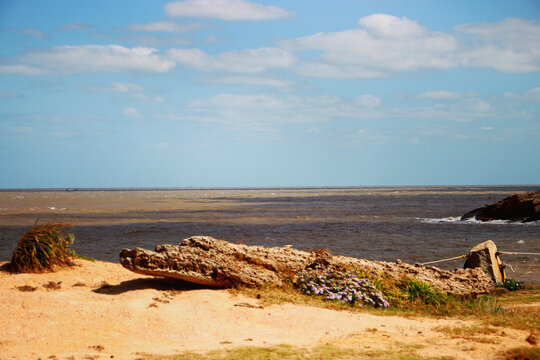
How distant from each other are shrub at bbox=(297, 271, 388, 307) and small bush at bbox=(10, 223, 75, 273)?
5.81 m

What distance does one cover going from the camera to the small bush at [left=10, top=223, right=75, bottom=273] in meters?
11.8

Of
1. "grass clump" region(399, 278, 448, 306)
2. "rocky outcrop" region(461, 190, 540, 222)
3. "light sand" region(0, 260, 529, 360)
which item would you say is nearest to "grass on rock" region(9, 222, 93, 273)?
"light sand" region(0, 260, 529, 360)

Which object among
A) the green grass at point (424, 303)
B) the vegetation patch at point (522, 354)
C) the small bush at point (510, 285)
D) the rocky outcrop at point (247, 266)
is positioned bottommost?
the small bush at point (510, 285)

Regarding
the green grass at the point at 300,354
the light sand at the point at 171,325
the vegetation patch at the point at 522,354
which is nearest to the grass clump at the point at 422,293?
the light sand at the point at 171,325

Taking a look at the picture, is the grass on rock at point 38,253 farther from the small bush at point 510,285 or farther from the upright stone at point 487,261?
the small bush at point 510,285

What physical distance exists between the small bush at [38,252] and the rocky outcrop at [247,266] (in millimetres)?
2726

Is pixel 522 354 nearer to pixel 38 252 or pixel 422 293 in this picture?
pixel 422 293

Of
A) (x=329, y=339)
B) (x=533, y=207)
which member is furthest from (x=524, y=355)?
(x=533, y=207)

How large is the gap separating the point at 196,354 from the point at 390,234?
82.4 feet

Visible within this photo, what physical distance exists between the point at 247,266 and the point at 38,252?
16.4 ft

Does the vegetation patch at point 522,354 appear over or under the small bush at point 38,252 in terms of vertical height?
under

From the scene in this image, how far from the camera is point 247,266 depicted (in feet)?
36.7

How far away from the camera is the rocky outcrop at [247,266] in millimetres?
10320

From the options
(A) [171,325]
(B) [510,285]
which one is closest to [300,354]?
(A) [171,325]
